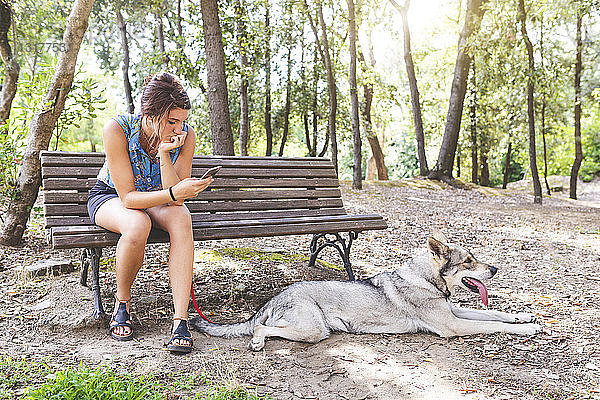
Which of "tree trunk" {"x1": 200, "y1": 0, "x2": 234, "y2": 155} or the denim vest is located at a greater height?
"tree trunk" {"x1": 200, "y1": 0, "x2": 234, "y2": 155}

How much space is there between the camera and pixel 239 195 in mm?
5379

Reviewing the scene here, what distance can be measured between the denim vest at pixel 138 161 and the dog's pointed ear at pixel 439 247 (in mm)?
2186

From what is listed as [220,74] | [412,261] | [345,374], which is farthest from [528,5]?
[345,374]

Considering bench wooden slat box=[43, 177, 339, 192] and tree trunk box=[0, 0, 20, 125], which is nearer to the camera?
bench wooden slat box=[43, 177, 339, 192]

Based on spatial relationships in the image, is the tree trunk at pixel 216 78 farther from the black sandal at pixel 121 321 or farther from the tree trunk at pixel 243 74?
the black sandal at pixel 121 321

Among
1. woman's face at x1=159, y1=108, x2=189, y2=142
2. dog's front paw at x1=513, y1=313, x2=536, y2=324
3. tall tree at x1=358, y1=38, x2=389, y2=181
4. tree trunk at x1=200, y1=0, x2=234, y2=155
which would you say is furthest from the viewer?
tall tree at x1=358, y1=38, x2=389, y2=181

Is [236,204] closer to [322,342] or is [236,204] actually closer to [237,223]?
[237,223]

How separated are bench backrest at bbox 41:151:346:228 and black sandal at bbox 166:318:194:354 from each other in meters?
1.40

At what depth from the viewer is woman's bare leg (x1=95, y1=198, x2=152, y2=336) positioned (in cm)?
370

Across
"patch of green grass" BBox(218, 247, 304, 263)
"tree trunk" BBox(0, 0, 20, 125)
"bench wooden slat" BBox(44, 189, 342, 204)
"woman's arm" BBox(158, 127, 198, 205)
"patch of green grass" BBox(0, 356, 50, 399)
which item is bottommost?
"patch of green grass" BBox(0, 356, 50, 399)

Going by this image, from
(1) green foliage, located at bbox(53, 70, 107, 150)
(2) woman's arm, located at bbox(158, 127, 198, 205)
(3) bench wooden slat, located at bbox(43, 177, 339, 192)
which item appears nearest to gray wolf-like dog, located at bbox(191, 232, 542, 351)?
(2) woman's arm, located at bbox(158, 127, 198, 205)

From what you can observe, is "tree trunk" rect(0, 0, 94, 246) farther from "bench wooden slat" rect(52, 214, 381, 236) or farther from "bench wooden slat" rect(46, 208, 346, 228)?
"bench wooden slat" rect(52, 214, 381, 236)

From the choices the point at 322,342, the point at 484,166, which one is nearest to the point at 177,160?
the point at 322,342

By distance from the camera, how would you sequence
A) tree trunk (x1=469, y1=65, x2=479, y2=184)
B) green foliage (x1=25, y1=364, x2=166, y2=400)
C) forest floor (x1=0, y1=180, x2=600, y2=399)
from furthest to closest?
tree trunk (x1=469, y1=65, x2=479, y2=184), forest floor (x1=0, y1=180, x2=600, y2=399), green foliage (x1=25, y1=364, x2=166, y2=400)
